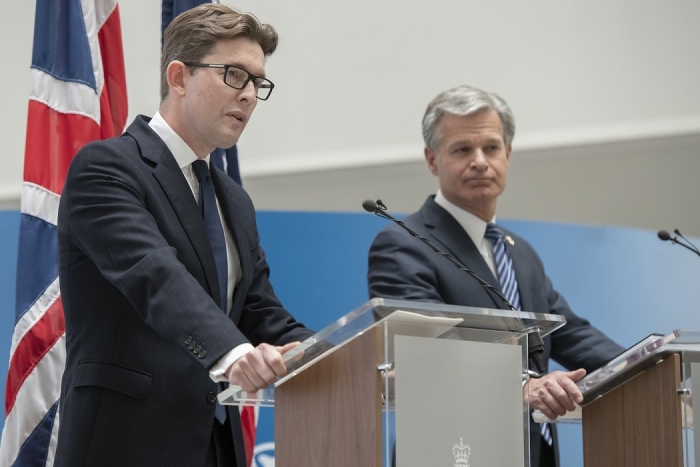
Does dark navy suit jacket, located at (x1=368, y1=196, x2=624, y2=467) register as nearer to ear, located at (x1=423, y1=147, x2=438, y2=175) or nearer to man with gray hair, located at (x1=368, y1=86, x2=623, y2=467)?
man with gray hair, located at (x1=368, y1=86, x2=623, y2=467)

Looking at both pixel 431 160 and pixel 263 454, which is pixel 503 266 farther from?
pixel 263 454

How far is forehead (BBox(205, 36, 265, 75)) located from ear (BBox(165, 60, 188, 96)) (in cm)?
7

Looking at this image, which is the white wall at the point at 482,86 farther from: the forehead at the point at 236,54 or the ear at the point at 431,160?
the forehead at the point at 236,54

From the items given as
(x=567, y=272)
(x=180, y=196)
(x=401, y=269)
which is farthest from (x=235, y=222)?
(x=567, y=272)

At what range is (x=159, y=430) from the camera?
206 cm

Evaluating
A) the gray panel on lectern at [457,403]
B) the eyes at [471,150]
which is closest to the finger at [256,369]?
the gray panel on lectern at [457,403]

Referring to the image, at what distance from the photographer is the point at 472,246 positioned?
3229 millimetres

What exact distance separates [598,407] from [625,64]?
134 inches

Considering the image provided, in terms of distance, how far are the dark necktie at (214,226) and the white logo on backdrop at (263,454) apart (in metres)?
1.78

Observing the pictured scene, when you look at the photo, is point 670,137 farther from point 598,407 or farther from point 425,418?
point 425,418

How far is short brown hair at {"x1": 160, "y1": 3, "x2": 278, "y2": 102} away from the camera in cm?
234

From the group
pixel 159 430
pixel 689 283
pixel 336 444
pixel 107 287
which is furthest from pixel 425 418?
pixel 689 283

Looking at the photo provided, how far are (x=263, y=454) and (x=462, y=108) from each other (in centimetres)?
160

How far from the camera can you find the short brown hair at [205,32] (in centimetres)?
234
